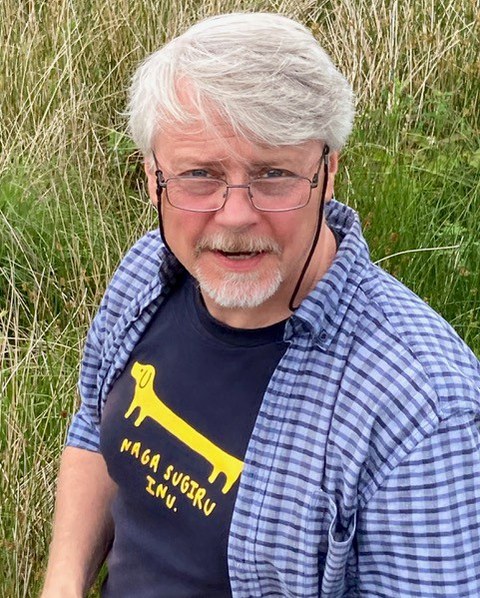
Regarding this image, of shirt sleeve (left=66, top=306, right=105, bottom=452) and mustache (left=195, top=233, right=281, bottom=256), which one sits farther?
shirt sleeve (left=66, top=306, right=105, bottom=452)

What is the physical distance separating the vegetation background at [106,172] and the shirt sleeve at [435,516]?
4.07ft

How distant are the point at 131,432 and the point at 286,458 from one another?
0.39 metres

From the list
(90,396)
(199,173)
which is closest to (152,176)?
(199,173)

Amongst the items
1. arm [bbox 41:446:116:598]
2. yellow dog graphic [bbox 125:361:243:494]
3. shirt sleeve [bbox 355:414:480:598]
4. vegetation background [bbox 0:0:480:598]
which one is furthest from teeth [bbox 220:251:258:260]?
vegetation background [bbox 0:0:480:598]

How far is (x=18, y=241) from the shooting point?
342cm

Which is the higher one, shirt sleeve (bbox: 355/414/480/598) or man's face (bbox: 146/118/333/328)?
man's face (bbox: 146/118/333/328)

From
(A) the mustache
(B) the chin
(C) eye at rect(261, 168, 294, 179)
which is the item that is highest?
(C) eye at rect(261, 168, 294, 179)

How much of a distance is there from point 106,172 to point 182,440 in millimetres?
2206

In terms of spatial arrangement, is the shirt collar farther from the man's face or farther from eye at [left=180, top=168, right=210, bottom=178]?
eye at [left=180, top=168, right=210, bottom=178]

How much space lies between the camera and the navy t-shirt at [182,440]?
1726 mm

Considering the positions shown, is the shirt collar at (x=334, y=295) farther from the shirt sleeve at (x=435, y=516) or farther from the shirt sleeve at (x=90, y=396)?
the shirt sleeve at (x=90, y=396)

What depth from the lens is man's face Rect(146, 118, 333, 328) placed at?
1605 millimetres

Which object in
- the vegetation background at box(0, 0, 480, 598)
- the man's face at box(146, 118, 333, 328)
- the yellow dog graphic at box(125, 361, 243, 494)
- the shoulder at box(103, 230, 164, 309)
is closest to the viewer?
the man's face at box(146, 118, 333, 328)

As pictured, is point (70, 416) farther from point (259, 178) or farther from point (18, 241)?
point (259, 178)
